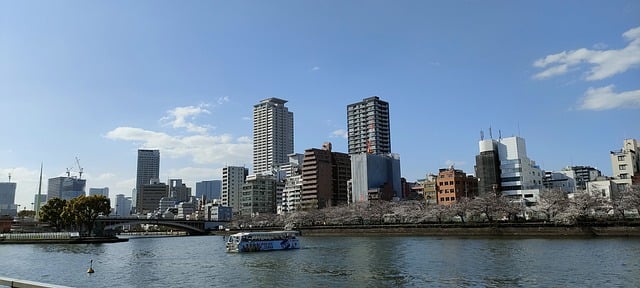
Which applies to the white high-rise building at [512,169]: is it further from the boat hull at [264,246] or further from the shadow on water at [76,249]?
the shadow on water at [76,249]

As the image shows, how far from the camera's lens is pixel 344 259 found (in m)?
43.8

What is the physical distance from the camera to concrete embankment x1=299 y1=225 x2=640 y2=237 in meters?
64.7

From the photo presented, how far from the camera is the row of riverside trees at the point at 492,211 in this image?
71188 mm

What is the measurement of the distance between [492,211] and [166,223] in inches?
3295

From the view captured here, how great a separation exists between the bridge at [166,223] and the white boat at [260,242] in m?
67.4

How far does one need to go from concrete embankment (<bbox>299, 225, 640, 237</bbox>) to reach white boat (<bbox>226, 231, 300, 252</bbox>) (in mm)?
32205

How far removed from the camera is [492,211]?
283ft

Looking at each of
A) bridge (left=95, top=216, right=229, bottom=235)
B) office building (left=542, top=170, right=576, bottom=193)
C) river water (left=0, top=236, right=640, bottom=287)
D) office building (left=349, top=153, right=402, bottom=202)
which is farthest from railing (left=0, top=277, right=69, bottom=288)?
office building (left=542, top=170, right=576, bottom=193)

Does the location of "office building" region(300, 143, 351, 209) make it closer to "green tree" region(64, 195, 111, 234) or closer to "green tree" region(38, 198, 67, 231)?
"green tree" region(64, 195, 111, 234)

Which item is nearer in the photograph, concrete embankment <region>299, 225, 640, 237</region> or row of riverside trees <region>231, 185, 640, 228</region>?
concrete embankment <region>299, 225, 640, 237</region>

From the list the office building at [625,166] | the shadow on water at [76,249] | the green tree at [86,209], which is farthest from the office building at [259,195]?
the office building at [625,166]

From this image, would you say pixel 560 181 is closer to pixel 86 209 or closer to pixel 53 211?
pixel 86 209

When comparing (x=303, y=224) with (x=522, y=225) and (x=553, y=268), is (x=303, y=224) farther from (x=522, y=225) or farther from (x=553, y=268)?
(x=553, y=268)

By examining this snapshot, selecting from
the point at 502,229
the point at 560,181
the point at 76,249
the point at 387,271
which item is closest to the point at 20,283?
the point at 387,271
